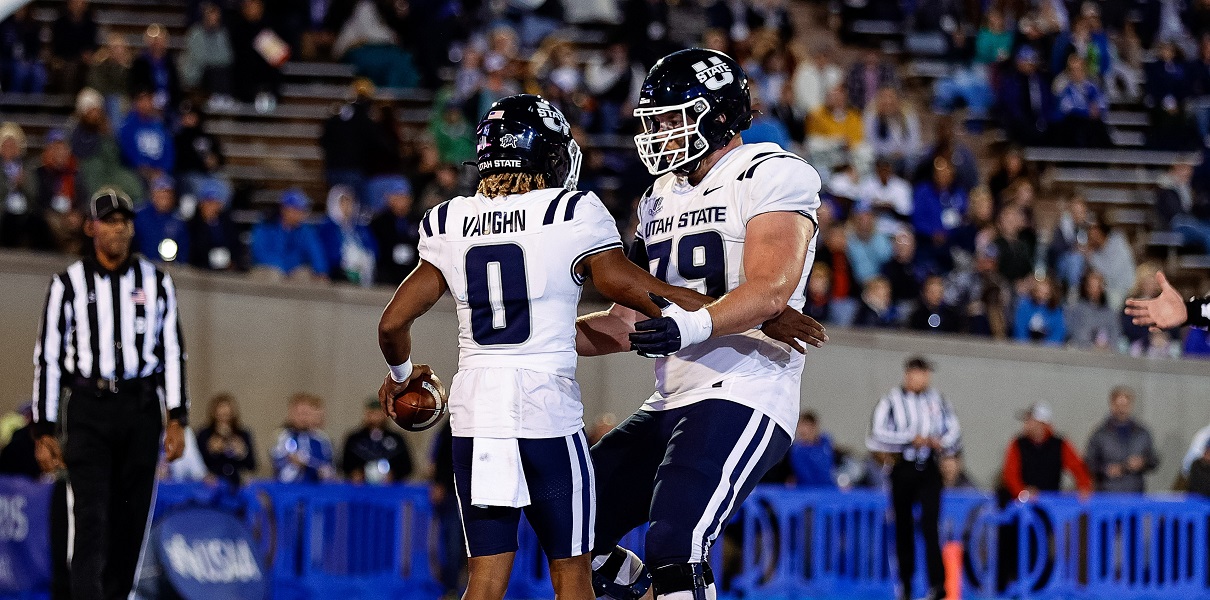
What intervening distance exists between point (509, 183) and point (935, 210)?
36.5 ft

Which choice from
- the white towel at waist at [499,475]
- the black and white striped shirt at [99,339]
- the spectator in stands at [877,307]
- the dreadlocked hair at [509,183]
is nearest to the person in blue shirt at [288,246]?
the spectator in stands at [877,307]

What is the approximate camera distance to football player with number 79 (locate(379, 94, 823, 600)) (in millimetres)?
5520

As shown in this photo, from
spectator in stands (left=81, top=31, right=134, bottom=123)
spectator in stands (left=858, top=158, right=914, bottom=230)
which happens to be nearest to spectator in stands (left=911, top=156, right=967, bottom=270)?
spectator in stands (left=858, top=158, right=914, bottom=230)

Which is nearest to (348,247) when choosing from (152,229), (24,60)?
(152,229)

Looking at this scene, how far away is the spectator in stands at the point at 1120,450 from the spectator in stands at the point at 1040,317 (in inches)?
46.3

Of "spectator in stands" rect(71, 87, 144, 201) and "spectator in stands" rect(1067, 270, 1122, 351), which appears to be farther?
"spectator in stands" rect(1067, 270, 1122, 351)

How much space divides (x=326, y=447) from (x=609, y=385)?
3.22 metres

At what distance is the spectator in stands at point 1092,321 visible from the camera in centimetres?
1616

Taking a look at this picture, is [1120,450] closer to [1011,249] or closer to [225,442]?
[1011,249]

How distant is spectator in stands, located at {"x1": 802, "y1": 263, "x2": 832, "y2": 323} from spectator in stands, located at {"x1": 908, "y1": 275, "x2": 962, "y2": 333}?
38.0 inches

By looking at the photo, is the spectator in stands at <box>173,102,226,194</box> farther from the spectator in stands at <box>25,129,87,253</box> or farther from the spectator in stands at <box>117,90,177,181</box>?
the spectator in stands at <box>25,129,87,253</box>

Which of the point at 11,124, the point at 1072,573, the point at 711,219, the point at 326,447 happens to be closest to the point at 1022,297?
the point at 1072,573

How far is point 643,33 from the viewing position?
55.1 feet

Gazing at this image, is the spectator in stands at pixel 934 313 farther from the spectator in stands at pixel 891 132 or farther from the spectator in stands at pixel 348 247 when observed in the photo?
the spectator in stands at pixel 348 247
